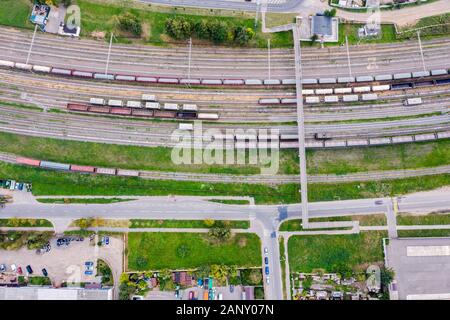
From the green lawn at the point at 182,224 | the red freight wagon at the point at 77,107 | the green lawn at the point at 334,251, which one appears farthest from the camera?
the red freight wagon at the point at 77,107

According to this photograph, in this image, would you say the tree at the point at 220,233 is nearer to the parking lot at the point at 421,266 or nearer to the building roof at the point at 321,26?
the parking lot at the point at 421,266

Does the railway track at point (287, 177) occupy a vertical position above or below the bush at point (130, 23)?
below

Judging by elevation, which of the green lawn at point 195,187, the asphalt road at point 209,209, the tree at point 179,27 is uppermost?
the tree at point 179,27

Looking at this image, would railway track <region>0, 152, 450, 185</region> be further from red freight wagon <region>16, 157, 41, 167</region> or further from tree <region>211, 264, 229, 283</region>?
red freight wagon <region>16, 157, 41, 167</region>

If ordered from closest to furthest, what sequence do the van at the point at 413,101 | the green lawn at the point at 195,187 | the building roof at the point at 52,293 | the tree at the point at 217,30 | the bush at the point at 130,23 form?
1. the building roof at the point at 52,293
2. the green lawn at the point at 195,187
3. the tree at the point at 217,30
4. the van at the point at 413,101
5. the bush at the point at 130,23

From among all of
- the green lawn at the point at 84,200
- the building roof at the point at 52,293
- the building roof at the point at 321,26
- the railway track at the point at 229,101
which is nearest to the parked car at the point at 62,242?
the green lawn at the point at 84,200

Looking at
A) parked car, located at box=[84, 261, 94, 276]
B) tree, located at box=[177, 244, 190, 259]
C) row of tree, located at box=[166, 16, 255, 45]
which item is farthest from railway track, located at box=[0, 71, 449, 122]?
parked car, located at box=[84, 261, 94, 276]

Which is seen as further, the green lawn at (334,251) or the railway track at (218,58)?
the railway track at (218,58)
